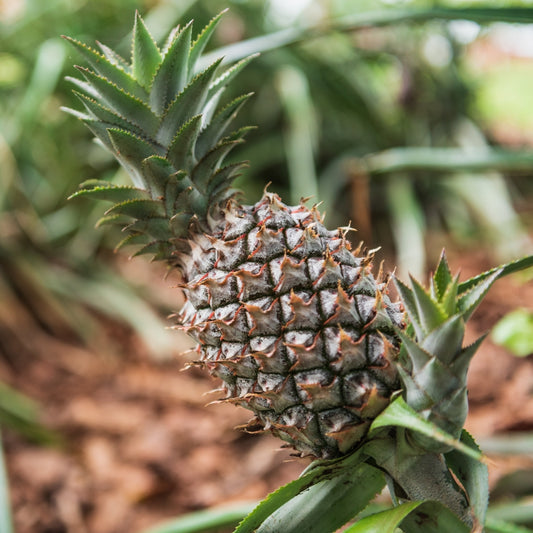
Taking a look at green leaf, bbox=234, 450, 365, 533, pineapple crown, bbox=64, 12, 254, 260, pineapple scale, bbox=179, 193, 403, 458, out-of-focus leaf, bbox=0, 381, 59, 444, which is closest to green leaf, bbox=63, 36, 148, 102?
pineapple crown, bbox=64, 12, 254, 260

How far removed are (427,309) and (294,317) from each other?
155 mm

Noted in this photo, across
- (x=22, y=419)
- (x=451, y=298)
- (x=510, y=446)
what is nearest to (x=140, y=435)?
(x=22, y=419)

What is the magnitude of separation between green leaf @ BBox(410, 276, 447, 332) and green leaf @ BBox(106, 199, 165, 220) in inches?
14.6

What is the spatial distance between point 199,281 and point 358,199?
116 cm

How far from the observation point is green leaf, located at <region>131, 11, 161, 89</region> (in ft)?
2.29

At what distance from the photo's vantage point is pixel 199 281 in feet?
2.18

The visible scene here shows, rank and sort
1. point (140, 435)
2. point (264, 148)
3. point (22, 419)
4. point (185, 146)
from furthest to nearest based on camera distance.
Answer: point (264, 148)
point (140, 435)
point (22, 419)
point (185, 146)

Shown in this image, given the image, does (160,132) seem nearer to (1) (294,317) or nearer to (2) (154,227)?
(2) (154,227)

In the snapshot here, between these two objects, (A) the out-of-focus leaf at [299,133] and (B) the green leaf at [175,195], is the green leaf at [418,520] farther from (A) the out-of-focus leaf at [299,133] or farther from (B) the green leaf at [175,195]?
(A) the out-of-focus leaf at [299,133]

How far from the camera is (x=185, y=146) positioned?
0.71 meters

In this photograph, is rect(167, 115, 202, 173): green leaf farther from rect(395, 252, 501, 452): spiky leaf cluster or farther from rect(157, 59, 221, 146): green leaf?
rect(395, 252, 501, 452): spiky leaf cluster

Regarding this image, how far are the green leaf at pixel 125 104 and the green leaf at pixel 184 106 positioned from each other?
15 millimetres

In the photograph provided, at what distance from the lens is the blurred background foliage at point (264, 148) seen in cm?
226

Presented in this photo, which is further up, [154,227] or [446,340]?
[154,227]
